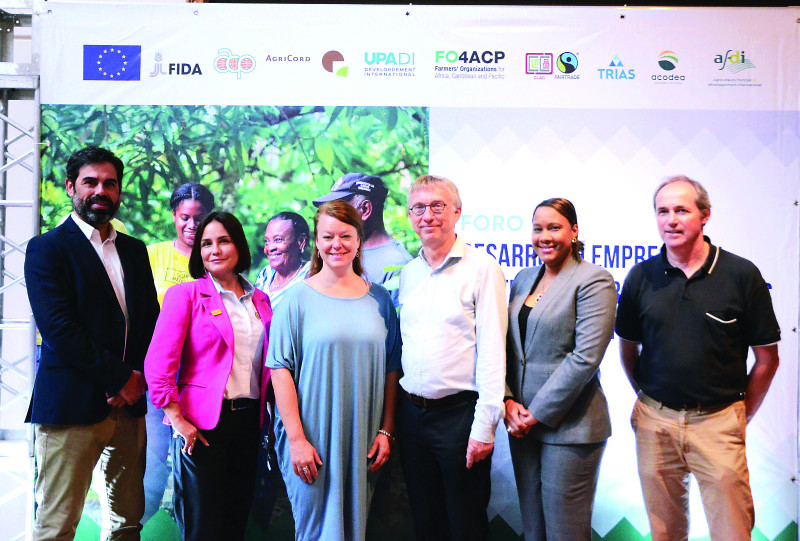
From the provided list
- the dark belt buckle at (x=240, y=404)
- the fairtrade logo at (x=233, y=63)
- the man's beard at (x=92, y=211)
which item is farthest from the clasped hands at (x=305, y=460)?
the fairtrade logo at (x=233, y=63)

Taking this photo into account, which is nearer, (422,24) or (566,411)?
(566,411)

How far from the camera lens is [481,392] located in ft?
7.73

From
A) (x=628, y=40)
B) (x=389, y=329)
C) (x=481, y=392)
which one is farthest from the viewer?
(x=628, y=40)

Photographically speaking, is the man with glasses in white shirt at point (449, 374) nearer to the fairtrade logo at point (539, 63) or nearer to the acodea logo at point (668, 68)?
the fairtrade logo at point (539, 63)

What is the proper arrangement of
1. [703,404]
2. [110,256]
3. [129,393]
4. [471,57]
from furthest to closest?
[471,57], [110,256], [129,393], [703,404]

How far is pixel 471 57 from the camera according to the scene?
131 inches

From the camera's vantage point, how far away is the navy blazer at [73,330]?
2.47 meters

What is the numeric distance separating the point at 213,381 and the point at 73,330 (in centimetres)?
60

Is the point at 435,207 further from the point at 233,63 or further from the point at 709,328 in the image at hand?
the point at 233,63

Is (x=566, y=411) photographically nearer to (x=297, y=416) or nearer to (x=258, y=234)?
(x=297, y=416)

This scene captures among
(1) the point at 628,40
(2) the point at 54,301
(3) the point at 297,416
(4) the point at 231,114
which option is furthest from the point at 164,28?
(1) the point at 628,40

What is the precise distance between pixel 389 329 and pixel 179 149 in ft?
5.48

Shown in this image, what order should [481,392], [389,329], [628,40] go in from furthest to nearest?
1. [628,40]
2. [389,329]
3. [481,392]

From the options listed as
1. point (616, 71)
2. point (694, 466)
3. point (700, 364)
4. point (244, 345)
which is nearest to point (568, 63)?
point (616, 71)
